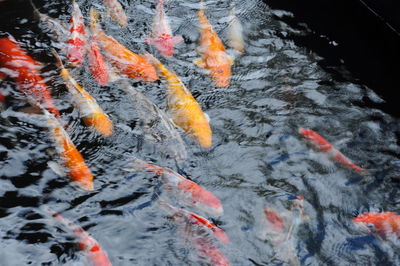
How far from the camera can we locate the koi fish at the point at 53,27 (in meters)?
5.42

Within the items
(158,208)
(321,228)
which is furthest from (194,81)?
(321,228)

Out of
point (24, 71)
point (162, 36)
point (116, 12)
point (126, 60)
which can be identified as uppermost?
point (116, 12)

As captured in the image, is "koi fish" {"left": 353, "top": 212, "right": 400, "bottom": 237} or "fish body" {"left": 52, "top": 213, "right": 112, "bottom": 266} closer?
"fish body" {"left": 52, "top": 213, "right": 112, "bottom": 266}

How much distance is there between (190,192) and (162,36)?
2322 mm

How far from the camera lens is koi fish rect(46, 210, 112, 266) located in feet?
11.2

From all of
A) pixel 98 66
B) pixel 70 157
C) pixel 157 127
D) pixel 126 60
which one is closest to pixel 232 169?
pixel 157 127

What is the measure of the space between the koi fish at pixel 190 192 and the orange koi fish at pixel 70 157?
0.53 metres

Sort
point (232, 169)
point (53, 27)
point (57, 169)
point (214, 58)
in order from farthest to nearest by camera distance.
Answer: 1. point (53, 27)
2. point (214, 58)
3. point (232, 169)
4. point (57, 169)

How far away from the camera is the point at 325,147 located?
4266 millimetres

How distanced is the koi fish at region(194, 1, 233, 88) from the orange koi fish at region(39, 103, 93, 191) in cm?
165

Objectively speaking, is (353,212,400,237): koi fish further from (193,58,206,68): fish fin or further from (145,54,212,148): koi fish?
(193,58,206,68): fish fin

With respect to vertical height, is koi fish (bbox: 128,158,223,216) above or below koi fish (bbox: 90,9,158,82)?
below

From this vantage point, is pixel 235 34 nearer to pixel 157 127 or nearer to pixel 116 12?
pixel 116 12

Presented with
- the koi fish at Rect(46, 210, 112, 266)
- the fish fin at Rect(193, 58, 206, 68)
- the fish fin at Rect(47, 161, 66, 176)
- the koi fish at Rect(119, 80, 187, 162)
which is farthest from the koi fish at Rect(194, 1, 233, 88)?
the koi fish at Rect(46, 210, 112, 266)
